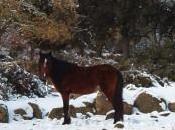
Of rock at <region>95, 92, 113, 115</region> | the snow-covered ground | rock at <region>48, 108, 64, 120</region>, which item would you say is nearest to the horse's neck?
the snow-covered ground

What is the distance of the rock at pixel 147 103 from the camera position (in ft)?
39.0

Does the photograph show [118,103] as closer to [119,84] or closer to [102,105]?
[119,84]

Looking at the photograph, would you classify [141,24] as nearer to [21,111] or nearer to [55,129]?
[21,111]

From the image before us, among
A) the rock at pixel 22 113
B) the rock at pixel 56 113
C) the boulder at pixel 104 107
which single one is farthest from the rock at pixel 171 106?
the rock at pixel 22 113

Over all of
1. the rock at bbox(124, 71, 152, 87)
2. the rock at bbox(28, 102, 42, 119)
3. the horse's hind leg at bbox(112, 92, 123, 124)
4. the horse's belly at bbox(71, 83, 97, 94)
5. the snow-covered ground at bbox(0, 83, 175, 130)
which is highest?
the horse's belly at bbox(71, 83, 97, 94)

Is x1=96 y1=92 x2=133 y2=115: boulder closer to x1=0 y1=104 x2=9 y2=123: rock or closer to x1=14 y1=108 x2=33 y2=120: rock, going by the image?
x1=14 y1=108 x2=33 y2=120: rock

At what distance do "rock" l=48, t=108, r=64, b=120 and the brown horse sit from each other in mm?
984

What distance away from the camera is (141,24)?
87.2ft

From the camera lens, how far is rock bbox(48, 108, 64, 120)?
448 inches

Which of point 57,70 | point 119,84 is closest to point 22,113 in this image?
point 57,70

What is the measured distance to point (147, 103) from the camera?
1197 centimetres

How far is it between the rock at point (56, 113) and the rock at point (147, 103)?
71.9 inches

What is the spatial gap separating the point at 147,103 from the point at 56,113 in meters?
2.18

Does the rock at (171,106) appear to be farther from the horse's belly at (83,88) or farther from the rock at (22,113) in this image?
the rock at (22,113)
